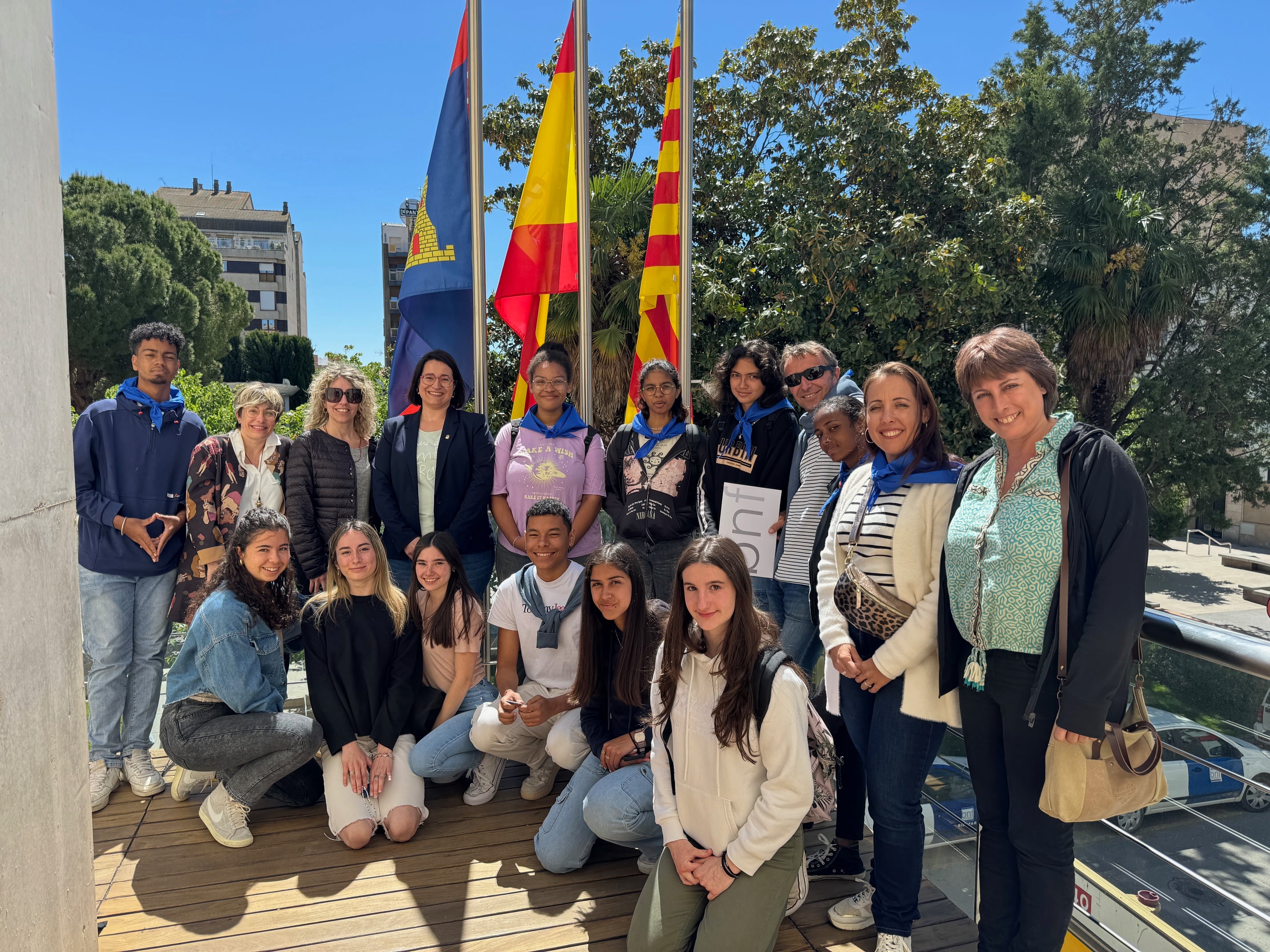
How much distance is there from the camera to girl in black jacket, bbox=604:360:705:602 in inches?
171

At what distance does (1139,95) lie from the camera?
2442 centimetres

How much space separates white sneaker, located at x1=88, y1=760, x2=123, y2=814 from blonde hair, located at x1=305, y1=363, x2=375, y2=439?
1.87m

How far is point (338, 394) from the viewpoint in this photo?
14.4 feet

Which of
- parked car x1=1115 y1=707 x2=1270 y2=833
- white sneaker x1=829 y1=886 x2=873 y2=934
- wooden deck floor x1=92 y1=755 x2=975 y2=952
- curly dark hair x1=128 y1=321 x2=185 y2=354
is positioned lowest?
parked car x1=1115 y1=707 x2=1270 y2=833

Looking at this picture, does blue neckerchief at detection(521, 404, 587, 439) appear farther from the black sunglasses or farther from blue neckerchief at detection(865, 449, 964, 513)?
blue neckerchief at detection(865, 449, 964, 513)

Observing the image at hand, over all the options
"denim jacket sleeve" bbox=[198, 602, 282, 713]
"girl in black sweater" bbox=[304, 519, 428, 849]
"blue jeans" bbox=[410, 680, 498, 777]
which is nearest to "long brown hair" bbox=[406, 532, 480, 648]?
"girl in black sweater" bbox=[304, 519, 428, 849]

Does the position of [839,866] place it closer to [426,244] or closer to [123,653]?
[123,653]

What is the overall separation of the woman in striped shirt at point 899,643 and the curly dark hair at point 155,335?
10.6ft

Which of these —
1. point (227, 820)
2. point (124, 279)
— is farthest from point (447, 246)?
point (124, 279)

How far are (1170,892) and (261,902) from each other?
18.1 metres

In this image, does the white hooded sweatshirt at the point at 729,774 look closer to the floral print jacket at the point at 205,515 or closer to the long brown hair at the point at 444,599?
the long brown hair at the point at 444,599

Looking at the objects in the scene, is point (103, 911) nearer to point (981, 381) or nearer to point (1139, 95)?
point (981, 381)

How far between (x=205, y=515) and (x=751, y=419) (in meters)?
2.70

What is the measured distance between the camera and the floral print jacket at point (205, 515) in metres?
4.10
